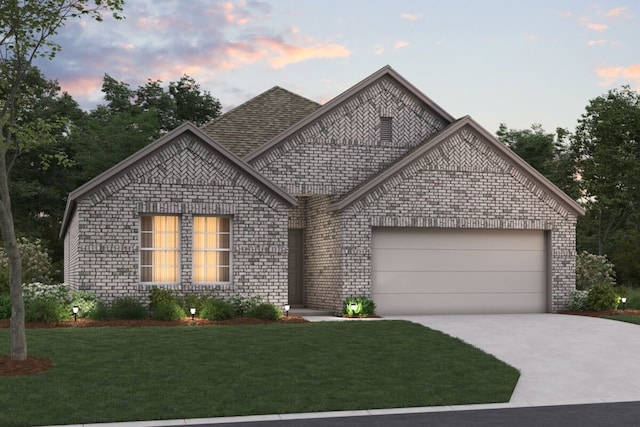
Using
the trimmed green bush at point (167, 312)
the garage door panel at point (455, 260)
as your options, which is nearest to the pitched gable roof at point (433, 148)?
the garage door panel at point (455, 260)

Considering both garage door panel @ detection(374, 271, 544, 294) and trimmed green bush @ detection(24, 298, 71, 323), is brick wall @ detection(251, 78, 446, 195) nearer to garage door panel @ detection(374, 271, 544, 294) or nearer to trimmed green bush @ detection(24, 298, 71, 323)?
garage door panel @ detection(374, 271, 544, 294)

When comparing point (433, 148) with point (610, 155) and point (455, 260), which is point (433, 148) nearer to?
point (455, 260)

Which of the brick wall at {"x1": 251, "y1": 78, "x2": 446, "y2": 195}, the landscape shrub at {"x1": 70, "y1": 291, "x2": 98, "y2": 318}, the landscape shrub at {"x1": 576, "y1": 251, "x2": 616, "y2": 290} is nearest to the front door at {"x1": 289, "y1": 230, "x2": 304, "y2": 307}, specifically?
the brick wall at {"x1": 251, "y1": 78, "x2": 446, "y2": 195}

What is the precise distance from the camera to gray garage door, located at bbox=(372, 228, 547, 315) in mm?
23672

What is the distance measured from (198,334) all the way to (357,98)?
11328mm

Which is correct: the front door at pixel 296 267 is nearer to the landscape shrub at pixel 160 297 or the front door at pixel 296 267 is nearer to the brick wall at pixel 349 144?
the brick wall at pixel 349 144

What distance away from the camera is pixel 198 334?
16828 millimetres

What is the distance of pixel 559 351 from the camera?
16.2 m

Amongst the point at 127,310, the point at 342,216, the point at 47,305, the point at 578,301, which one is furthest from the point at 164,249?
the point at 578,301

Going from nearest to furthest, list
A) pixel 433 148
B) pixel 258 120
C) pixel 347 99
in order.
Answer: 1. pixel 433 148
2. pixel 347 99
3. pixel 258 120

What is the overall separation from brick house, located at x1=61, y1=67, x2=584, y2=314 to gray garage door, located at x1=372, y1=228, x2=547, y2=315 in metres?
0.04

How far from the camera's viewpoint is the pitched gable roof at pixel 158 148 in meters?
20.6

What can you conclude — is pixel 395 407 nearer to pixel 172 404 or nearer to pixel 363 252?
pixel 172 404

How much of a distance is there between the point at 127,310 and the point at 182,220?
2922mm
